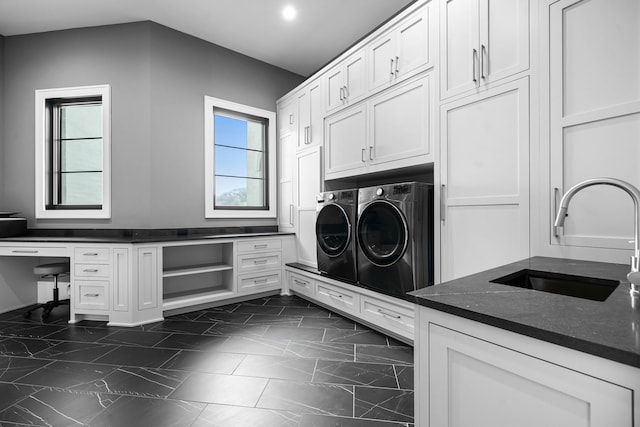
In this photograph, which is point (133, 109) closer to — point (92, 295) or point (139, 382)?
point (92, 295)

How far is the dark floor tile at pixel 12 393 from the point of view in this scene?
1591 millimetres

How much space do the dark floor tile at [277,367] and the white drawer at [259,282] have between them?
1364 mm

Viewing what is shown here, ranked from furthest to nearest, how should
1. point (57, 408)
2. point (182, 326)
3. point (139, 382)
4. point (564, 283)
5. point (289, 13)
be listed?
1. point (289, 13)
2. point (182, 326)
3. point (139, 382)
4. point (57, 408)
5. point (564, 283)

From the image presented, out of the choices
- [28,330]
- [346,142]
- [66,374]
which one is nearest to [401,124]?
[346,142]

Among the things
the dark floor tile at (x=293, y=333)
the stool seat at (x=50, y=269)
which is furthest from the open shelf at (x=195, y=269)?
the dark floor tile at (x=293, y=333)

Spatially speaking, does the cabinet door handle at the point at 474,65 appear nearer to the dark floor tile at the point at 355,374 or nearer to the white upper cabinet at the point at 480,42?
the white upper cabinet at the point at 480,42

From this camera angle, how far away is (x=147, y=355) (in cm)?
214

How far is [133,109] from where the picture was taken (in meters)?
3.18

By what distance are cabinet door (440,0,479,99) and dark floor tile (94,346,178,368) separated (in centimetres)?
258

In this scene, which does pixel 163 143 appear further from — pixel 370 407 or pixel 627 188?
pixel 627 188

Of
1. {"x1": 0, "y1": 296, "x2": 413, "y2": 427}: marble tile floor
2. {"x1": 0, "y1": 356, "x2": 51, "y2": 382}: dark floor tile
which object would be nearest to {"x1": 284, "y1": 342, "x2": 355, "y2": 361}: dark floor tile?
{"x1": 0, "y1": 296, "x2": 413, "y2": 427}: marble tile floor

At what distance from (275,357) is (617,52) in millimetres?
2435

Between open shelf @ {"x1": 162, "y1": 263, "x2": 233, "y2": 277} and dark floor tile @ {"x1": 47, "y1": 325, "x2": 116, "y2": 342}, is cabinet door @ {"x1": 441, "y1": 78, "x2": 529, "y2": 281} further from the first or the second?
dark floor tile @ {"x1": 47, "y1": 325, "x2": 116, "y2": 342}

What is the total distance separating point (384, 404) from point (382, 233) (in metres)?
1.16
